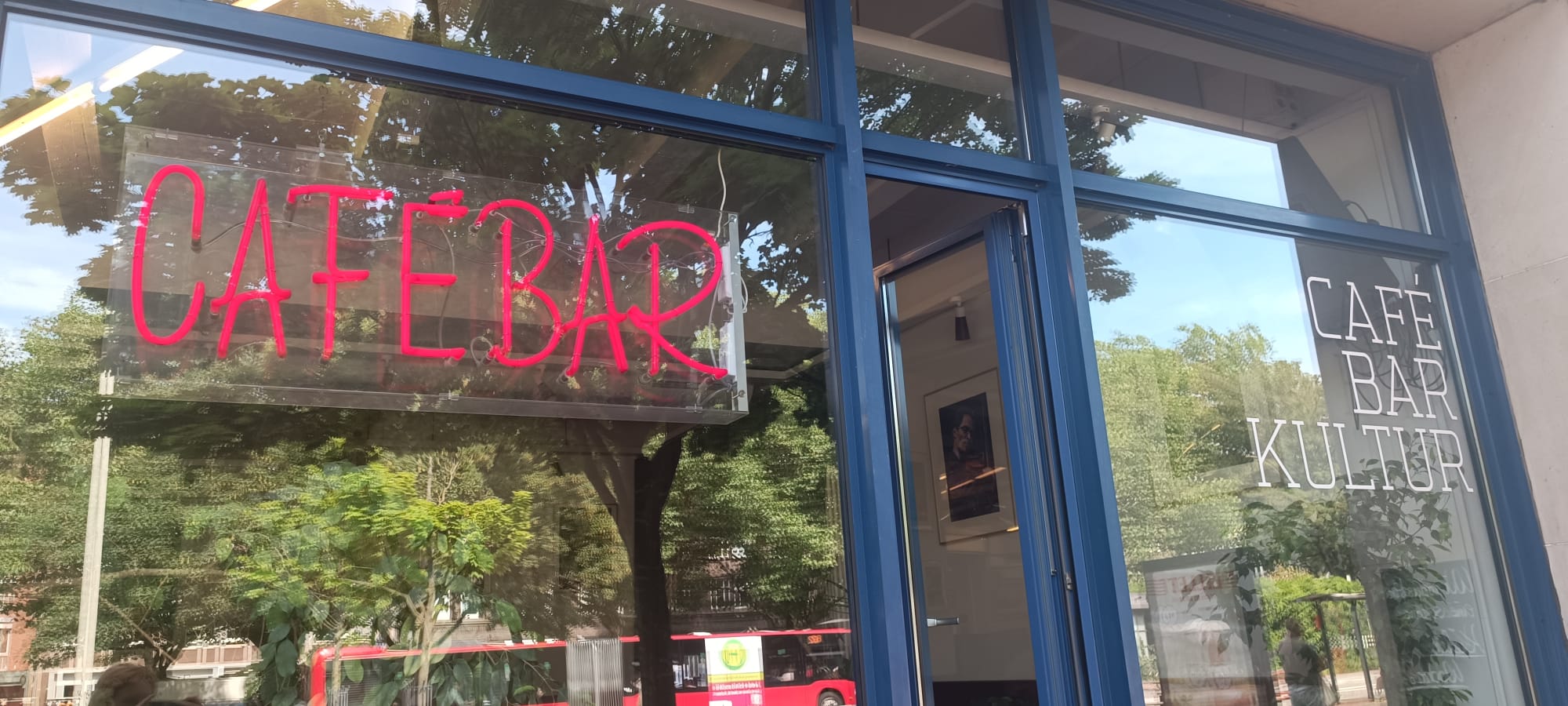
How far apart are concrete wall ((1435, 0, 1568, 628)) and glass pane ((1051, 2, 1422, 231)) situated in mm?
268

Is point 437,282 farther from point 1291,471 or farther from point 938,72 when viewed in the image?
point 1291,471

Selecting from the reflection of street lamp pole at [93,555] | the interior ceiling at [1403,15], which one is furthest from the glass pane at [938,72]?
the reflection of street lamp pole at [93,555]

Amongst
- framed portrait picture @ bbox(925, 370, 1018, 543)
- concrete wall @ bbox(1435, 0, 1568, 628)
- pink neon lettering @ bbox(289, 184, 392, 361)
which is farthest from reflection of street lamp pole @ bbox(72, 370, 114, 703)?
concrete wall @ bbox(1435, 0, 1568, 628)

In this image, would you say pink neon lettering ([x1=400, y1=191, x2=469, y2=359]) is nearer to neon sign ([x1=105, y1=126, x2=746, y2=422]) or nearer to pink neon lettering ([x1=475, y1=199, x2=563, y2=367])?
neon sign ([x1=105, y1=126, x2=746, y2=422])

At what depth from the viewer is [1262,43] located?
13.1 ft

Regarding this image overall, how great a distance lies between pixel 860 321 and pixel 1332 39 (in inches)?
99.9

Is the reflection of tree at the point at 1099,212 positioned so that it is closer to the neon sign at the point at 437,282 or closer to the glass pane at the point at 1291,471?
the glass pane at the point at 1291,471

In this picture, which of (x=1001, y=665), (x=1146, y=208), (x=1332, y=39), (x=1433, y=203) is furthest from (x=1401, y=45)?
(x=1001, y=665)

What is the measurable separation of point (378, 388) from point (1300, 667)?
289 cm

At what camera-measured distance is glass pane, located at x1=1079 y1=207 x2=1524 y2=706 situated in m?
3.32

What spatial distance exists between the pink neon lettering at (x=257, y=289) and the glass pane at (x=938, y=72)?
158 centimetres

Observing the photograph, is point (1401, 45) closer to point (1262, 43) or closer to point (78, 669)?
point (1262, 43)

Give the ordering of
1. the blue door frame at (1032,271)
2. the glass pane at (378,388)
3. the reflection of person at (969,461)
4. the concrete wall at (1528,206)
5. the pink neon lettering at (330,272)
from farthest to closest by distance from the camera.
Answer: the reflection of person at (969,461), the concrete wall at (1528,206), the blue door frame at (1032,271), the pink neon lettering at (330,272), the glass pane at (378,388)

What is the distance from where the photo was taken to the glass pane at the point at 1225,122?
3564 mm
